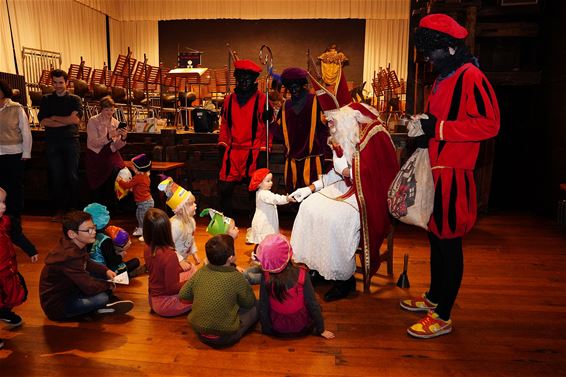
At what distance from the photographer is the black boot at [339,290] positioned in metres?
3.15

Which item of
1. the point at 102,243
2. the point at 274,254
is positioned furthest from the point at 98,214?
the point at 274,254

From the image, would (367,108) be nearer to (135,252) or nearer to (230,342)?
(230,342)

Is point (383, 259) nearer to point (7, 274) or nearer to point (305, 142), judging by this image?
point (305, 142)

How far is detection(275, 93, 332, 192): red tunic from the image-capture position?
4.02m

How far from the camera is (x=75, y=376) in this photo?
224 cm

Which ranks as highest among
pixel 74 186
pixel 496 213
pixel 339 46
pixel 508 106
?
pixel 339 46

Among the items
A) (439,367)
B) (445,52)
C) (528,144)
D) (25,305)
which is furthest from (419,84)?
(25,305)

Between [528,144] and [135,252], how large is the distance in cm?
518

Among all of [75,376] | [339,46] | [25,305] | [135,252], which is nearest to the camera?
[75,376]

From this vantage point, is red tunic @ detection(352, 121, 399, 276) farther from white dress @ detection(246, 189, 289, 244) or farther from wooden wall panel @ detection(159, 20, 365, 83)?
wooden wall panel @ detection(159, 20, 365, 83)

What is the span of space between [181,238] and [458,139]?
2.01 metres

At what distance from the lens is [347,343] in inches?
101

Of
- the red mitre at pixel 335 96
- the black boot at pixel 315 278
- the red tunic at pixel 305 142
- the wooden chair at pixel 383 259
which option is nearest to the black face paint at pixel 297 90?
the red tunic at pixel 305 142

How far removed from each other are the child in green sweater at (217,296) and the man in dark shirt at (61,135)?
318 cm
